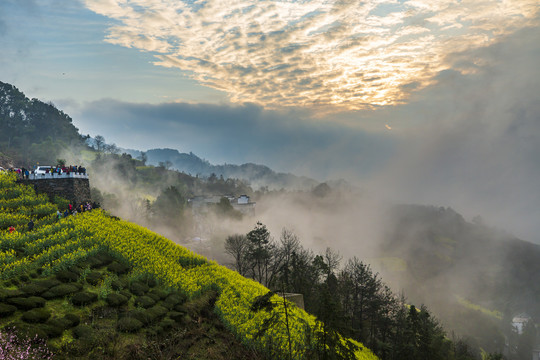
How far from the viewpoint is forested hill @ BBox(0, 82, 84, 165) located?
431 ft

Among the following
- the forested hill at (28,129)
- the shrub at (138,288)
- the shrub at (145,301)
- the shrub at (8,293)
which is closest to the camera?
the shrub at (8,293)

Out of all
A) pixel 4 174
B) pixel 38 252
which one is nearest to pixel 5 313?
pixel 38 252

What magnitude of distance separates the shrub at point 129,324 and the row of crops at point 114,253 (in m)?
5.36

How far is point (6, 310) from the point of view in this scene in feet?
49.6

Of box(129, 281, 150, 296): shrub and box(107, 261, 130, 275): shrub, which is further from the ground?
box(107, 261, 130, 275): shrub

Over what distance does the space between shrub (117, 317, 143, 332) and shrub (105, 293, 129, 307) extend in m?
2.33

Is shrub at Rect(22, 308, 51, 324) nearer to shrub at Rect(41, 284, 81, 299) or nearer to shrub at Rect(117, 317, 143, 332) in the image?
shrub at Rect(41, 284, 81, 299)

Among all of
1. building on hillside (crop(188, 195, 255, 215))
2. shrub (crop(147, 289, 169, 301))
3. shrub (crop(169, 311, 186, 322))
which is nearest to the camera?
shrub (crop(169, 311, 186, 322))

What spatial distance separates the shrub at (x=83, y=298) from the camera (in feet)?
59.1

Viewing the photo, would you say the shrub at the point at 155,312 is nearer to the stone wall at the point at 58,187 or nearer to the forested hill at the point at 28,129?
the stone wall at the point at 58,187

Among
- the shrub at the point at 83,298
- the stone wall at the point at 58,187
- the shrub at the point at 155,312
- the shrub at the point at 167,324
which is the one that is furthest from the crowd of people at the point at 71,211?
the shrub at the point at 167,324

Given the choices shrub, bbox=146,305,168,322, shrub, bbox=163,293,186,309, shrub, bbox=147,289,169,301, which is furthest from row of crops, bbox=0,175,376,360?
shrub, bbox=146,305,168,322

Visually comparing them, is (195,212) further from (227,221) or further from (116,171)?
(116,171)

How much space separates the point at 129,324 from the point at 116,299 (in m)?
3.01
